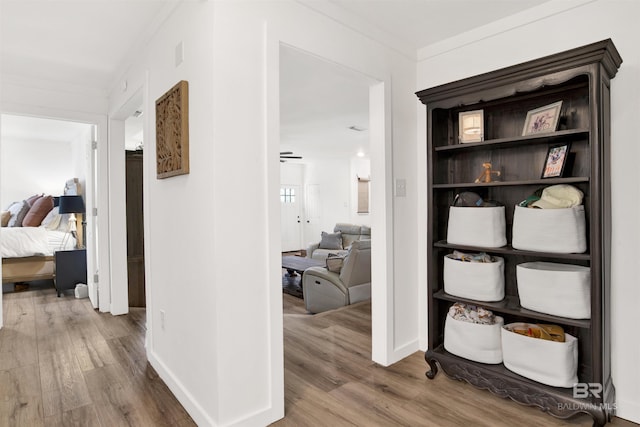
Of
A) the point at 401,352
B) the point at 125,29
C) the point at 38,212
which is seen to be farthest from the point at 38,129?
the point at 401,352

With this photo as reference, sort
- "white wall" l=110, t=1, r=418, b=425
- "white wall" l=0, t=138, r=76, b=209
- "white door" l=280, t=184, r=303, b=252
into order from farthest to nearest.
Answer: "white door" l=280, t=184, r=303, b=252
"white wall" l=0, t=138, r=76, b=209
"white wall" l=110, t=1, r=418, b=425

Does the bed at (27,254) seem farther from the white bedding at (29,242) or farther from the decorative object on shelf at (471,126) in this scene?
the decorative object on shelf at (471,126)

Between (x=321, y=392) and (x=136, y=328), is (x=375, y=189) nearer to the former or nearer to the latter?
(x=321, y=392)

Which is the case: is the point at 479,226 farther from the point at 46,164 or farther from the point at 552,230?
the point at 46,164

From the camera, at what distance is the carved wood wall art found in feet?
6.33

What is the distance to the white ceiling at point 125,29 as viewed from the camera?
2170mm

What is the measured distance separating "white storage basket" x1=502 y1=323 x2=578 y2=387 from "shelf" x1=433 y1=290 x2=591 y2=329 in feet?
0.38

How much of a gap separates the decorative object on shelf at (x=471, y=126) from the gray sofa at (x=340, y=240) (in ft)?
16.5

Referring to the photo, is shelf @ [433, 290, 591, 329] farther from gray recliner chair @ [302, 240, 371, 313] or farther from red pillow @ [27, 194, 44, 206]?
red pillow @ [27, 194, 44, 206]

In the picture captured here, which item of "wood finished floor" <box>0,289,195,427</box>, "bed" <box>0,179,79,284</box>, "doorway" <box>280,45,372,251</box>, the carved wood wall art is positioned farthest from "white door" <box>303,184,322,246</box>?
the carved wood wall art

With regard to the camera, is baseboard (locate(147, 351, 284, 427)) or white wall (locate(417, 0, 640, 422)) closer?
baseboard (locate(147, 351, 284, 427))

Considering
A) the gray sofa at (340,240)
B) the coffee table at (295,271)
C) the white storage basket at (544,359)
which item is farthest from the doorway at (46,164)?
the white storage basket at (544,359)

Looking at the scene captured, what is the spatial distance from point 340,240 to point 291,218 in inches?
97.2

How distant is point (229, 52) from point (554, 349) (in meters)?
2.22
